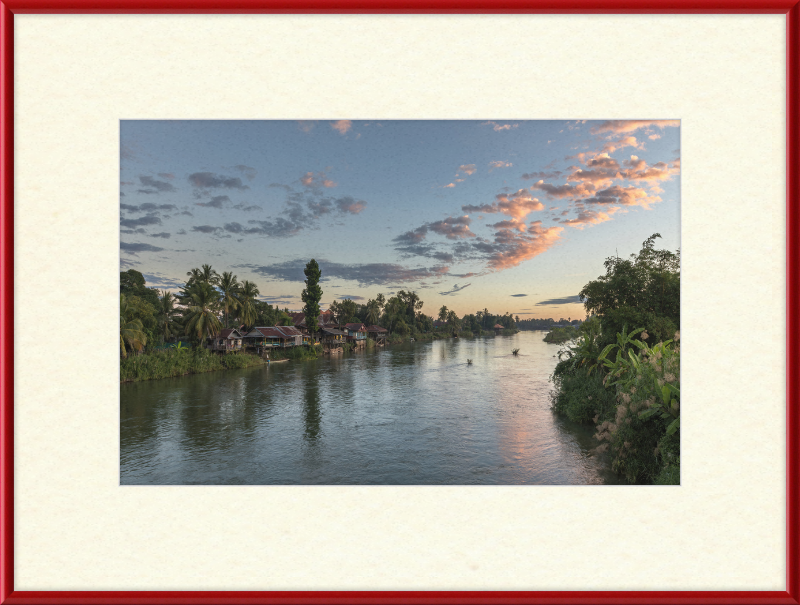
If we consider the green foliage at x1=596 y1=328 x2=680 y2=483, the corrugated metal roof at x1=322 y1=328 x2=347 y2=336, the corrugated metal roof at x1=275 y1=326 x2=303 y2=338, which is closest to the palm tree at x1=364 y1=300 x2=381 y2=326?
the corrugated metal roof at x1=322 y1=328 x2=347 y2=336

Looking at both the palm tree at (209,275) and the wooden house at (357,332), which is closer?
the palm tree at (209,275)

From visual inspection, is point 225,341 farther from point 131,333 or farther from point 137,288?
point 131,333

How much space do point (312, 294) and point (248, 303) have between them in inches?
205

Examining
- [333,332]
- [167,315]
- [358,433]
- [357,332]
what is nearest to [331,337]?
[333,332]

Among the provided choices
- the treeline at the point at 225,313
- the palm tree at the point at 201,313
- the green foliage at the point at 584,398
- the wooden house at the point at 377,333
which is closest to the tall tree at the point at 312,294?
the treeline at the point at 225,313

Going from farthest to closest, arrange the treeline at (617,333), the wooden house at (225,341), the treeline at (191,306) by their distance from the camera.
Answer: the wooden house at (225,341), the treeline at (191,306), the treeline at (617,333)

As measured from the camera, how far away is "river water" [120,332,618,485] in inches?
237

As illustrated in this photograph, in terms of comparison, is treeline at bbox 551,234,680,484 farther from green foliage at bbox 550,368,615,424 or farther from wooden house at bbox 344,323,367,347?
wooden house at bbox 344,323,367,347

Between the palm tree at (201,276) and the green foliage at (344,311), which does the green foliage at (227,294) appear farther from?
the green foliage at (344,311)

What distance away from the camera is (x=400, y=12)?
2473mm

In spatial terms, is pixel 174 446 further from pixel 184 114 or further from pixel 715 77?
pixel 715 77

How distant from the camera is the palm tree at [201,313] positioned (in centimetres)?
2306

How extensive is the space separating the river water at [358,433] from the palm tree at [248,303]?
502 inches

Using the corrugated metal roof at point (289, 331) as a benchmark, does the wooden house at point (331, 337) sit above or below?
below
